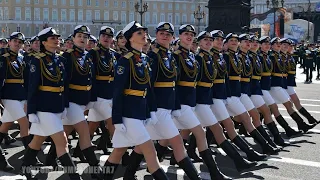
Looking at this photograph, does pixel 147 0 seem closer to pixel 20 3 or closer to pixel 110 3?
pixel 110 3

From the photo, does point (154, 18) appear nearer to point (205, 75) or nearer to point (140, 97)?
point (205, 75)

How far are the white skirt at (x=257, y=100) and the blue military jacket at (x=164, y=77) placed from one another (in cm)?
315

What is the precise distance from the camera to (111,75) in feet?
27.5

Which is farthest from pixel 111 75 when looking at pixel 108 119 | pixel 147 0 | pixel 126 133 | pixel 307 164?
pixel 147 0

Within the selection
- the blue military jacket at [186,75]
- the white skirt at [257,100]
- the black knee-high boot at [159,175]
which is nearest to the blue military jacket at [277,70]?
the white skirt at [257,100]

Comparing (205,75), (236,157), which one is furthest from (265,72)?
(236,157)

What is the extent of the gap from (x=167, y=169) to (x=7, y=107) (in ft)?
9.00

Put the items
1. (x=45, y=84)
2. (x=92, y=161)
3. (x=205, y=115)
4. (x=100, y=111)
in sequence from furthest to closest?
(x=100, y=111) < (x=205, y=115) < (x=92, y=161) < (x=45, y=84)

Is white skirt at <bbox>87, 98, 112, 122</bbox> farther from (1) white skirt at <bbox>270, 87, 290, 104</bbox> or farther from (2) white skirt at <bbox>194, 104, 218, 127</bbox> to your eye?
(1) white skirt at <bbox>270, 87, 290, 104</bbox>

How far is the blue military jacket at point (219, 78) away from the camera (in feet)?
25.1

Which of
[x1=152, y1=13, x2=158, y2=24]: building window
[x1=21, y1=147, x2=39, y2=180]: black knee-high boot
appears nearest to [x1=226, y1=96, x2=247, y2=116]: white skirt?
[x1=21, y1=147, x2=39, y2=180]: black knee-high boot

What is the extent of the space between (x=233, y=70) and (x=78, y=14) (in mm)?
112231

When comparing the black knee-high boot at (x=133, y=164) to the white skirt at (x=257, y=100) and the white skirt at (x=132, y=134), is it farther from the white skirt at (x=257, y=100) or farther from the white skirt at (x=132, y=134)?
the white skirt at (x=257, y=100)

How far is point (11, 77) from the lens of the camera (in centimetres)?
840
